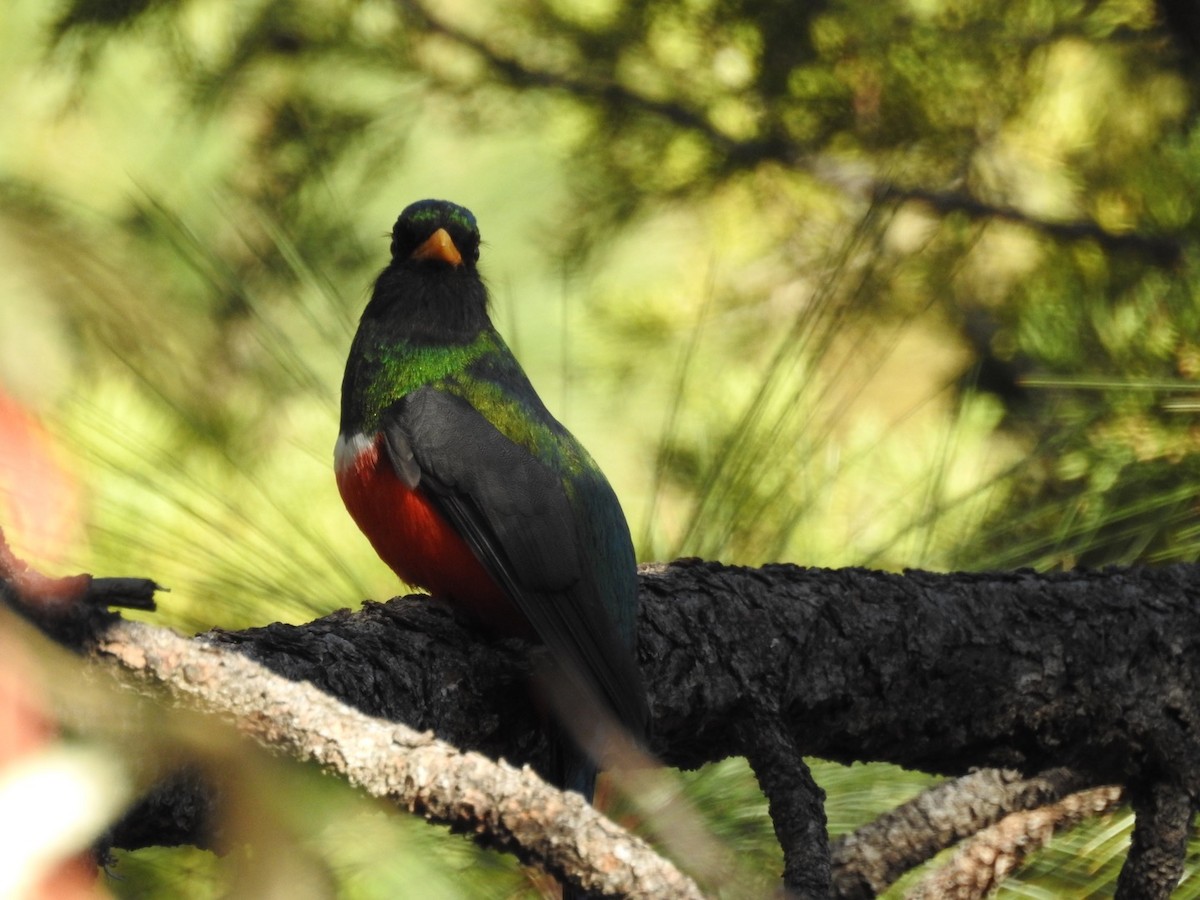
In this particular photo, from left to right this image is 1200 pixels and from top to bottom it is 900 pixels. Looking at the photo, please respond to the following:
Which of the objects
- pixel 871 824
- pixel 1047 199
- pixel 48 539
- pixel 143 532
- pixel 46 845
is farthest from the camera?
pixel 1047 199

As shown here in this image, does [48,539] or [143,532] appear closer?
[48,539]

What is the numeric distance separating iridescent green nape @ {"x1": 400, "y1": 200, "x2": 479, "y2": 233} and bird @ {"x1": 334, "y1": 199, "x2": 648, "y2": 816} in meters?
0.10

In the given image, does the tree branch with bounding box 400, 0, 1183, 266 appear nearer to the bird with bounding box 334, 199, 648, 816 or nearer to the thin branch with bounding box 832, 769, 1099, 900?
the bird with bounding box 334, 199, 648, 816

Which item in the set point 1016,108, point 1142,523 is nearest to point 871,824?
point 1142,523

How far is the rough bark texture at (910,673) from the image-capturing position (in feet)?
6.75

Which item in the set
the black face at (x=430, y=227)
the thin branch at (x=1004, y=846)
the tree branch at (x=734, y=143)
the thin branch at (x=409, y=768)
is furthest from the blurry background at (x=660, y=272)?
the thin branch at (x=409, y=768)

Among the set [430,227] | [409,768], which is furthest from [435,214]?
[409,768]

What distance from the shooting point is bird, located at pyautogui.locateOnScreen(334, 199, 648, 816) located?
212cm

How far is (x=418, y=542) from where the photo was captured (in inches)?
92.7

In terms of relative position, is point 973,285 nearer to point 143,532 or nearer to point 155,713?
point 143,532

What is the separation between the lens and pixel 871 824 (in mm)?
2125

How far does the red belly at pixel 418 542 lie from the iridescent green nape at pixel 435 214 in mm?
597

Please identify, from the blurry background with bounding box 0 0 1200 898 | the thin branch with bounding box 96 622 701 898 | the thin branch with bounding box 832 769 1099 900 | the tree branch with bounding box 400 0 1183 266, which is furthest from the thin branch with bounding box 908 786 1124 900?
the tree branch with bounding box 400 0 1183 266

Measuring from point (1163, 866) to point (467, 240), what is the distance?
1.69 meters
